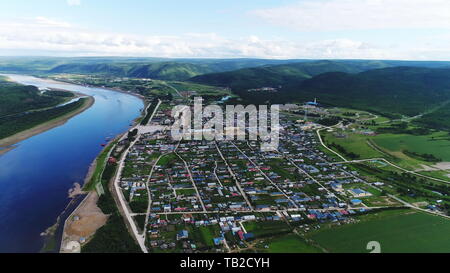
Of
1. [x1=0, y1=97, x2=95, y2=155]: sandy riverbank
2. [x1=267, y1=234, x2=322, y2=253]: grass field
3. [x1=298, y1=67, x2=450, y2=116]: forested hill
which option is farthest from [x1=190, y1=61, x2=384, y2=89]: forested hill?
[x1=267, y1=234, x2=322, y2=253]: grass field

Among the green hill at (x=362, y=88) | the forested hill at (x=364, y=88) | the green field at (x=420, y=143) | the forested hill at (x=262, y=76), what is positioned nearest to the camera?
the green field at (x=420, y=143)

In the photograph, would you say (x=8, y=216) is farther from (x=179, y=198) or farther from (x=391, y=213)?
(x=391, y=213)

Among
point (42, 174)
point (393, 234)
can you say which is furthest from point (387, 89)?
point (42, 174)

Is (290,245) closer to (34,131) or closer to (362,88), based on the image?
(34,131)

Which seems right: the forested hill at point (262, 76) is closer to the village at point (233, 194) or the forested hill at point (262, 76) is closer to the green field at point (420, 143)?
the green field at point (420, 143)

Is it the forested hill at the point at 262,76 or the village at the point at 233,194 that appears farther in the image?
the forested hill at the point at 262,76

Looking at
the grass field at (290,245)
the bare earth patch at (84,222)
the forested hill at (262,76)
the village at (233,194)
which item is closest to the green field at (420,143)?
the village at (233,194)

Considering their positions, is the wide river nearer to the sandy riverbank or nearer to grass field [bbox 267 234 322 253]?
the sandy riverbank
